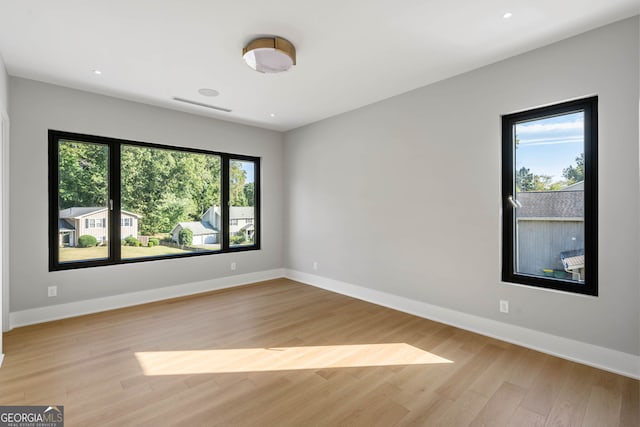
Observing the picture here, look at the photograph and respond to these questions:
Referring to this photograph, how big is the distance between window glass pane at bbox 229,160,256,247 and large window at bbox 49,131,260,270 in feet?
0.06

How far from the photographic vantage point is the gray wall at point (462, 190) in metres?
2.46

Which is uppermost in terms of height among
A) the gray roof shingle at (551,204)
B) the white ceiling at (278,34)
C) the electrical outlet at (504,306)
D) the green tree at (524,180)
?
the white ceiling at (278,34)

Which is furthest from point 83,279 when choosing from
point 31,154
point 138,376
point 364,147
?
point 364,147

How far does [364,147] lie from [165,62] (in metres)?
2.67

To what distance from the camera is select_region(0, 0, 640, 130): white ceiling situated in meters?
2.31

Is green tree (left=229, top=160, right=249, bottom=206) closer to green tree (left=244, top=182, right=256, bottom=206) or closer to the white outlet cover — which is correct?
green tree (left=244, top=182, right=256, bottom=206)

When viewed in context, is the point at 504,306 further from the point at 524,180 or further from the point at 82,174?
the point at 82,174

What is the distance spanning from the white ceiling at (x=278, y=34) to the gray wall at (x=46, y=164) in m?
0.27

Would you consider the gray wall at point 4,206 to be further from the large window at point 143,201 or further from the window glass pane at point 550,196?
the window glass pane at point 550,196

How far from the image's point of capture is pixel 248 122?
5.33 meters

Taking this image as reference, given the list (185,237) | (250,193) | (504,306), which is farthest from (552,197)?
(185,237)

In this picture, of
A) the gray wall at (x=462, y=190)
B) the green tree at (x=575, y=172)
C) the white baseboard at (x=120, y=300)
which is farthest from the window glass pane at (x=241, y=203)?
the green tree at (x=575, y=172)

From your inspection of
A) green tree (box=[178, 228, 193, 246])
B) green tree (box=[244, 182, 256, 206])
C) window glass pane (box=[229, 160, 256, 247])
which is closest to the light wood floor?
green tree (box=[178, 228, 193, 246])

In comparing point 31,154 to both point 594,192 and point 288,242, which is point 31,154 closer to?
point 288,242
